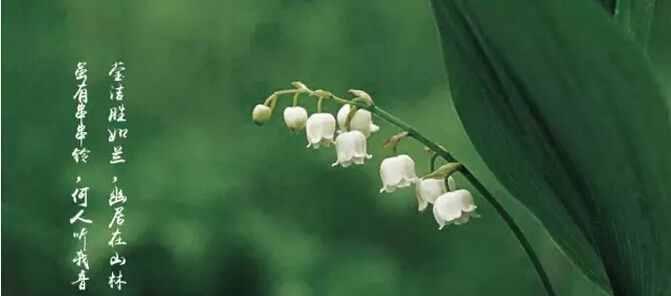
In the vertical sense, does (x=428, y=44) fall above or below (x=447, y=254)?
above

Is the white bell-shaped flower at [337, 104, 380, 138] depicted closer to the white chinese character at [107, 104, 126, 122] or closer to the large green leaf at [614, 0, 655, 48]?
the large green leaf at [614, 0, 655, 48]

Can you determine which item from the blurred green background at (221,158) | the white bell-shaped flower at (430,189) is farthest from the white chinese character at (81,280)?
the white bell-shaped flower at (430,189)

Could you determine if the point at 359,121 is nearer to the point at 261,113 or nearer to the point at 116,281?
the point at 261,113

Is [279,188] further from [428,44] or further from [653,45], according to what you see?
[653,45]

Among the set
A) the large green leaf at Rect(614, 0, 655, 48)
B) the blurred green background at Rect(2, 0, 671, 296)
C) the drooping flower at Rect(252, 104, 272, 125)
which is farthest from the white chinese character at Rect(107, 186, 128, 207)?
the large green leaf at Rect(614, 0, 655, 48)

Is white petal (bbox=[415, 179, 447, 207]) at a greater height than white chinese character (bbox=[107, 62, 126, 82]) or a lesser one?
lesser

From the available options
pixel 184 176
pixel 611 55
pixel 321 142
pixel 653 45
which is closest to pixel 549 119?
pixel 611 55
